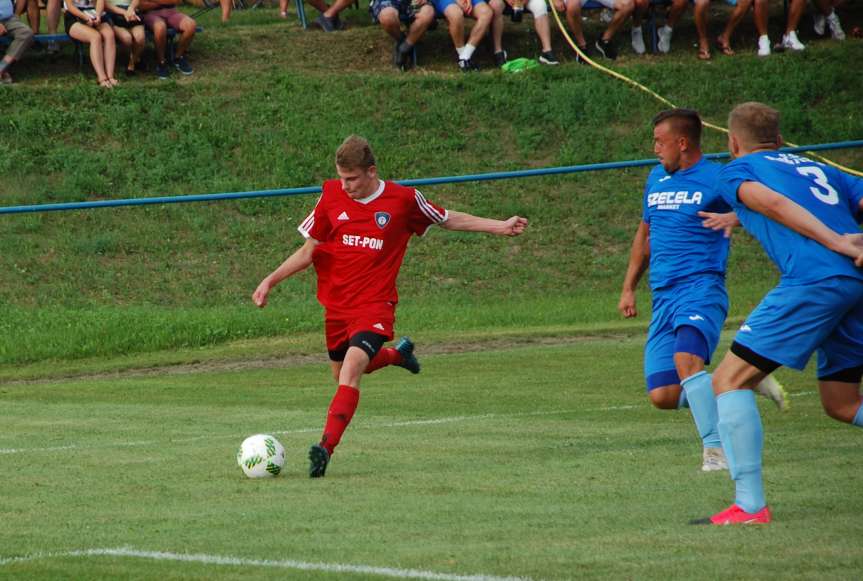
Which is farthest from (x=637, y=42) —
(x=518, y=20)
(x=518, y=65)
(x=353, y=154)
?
(x=353, y=154)

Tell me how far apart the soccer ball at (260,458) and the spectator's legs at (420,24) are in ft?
58.4

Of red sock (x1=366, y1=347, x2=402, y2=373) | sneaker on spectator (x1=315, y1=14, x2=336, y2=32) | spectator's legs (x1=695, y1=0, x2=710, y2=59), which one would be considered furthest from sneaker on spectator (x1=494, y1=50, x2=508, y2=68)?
red sock (x1=366, y1=347, x2=402, y2=373)

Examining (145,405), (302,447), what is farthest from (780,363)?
(145,405)

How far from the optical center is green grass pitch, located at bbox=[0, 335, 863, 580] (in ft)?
19.4

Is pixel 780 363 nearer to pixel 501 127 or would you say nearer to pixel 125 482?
pixel 125 482

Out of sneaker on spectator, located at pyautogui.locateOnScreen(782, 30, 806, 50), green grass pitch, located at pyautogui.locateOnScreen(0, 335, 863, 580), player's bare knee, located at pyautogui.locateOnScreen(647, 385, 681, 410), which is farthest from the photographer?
sneaker on spectator, located at pyautogui.locateOnScreen(782, 30, 806, 50)

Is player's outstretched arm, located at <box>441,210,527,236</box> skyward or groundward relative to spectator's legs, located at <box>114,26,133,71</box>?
skyward

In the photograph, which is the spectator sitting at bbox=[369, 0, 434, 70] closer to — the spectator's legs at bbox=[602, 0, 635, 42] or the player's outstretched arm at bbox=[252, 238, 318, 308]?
the spectator's legs at bbox=[602, 0, 635, 42]

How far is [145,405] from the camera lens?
13672 mm

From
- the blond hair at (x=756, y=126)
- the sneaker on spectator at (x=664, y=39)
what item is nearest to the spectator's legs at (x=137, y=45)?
the sneaker on spectator at (x=664, y=39)

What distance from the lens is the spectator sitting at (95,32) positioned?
77.8 ft

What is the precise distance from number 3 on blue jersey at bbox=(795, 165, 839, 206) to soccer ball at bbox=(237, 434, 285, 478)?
3697 millimetres

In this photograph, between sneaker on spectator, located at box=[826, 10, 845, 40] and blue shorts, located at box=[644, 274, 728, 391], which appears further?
sneaker on spectator, located at box=[826, 10, 845, 40]

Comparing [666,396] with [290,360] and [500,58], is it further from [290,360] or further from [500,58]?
[500,58]
